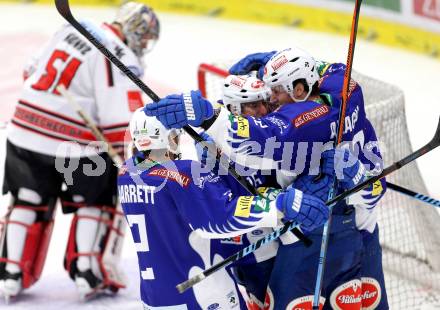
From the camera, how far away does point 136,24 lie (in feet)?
15.3

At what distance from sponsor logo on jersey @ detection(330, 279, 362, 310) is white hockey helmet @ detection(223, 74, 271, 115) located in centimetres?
74

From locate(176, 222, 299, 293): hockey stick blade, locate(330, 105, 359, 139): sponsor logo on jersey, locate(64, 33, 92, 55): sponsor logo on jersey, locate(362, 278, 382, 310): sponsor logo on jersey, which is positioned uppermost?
locate(330, 105, 359, 139): sponsor logo on jersey

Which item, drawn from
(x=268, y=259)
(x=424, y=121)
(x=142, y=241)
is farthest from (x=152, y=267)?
(x=424, y=121)

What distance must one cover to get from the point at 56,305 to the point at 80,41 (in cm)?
128

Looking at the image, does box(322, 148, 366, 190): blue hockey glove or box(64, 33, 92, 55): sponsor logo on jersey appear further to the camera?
box(64, 33, 92, 55): sponsor logo on jersey

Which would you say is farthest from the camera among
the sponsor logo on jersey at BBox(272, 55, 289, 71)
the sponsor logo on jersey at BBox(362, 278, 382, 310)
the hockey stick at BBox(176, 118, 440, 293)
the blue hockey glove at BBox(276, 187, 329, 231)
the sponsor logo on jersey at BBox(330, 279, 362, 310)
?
the sponsor logo on jersey at BBox(362, 278, 382, 310)

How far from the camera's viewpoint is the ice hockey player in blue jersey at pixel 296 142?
311cm

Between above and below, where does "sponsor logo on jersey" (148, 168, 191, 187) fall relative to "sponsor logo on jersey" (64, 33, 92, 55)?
above

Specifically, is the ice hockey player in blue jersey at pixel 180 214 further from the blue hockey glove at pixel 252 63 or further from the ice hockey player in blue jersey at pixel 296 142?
the blue hockey glove at pixel 252 63

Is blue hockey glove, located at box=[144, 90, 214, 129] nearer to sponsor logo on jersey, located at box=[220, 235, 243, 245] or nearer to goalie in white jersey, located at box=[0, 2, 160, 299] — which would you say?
sponsor logo on jersey, located at box=[220, 235, 243, 245]

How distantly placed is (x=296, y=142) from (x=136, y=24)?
1.70 metres

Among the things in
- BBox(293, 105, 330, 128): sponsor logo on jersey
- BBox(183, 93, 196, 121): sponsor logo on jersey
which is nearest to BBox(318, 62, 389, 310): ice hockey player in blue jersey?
BBox(293, 105, 330, 128): sponsor logo on jersey

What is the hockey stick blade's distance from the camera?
3.10 metres

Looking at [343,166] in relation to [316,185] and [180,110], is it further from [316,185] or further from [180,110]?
[180,110]
